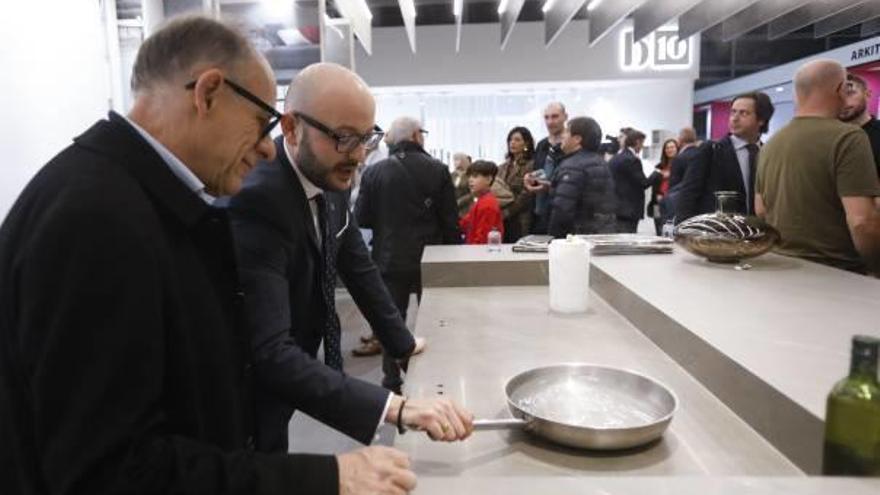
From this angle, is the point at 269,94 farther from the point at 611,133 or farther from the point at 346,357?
the point at 611,133

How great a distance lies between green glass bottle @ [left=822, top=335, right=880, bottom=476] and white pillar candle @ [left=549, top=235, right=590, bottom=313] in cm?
95

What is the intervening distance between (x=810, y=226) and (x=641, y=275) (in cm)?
86

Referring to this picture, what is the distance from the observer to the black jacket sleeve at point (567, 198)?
11.9 feet

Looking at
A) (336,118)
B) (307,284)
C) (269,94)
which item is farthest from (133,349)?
(336,118)

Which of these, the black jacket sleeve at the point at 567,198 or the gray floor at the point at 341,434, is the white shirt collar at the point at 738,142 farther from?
the gray floor at the point at 341,434

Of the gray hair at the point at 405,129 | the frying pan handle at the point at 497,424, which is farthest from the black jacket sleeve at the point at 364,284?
the gray hair at the point at 405,129

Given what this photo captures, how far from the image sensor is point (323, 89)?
4.46ft

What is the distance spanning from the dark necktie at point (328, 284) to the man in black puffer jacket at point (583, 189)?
2252 mm

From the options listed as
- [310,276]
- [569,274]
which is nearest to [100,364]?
[310,276]

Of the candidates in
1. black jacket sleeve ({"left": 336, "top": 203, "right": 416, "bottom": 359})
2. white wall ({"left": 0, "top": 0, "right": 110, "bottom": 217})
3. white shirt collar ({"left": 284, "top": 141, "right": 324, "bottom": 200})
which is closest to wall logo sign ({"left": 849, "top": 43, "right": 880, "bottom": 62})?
black jacket sleeve ({"left": 336, "top": 203, "right": 416, "bottom": 359})

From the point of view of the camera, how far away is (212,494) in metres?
0.76

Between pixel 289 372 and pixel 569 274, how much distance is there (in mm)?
925

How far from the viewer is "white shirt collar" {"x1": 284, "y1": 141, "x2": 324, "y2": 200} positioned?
140cm

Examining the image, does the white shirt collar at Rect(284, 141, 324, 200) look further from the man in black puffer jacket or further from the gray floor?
the man in black puffer jacket
